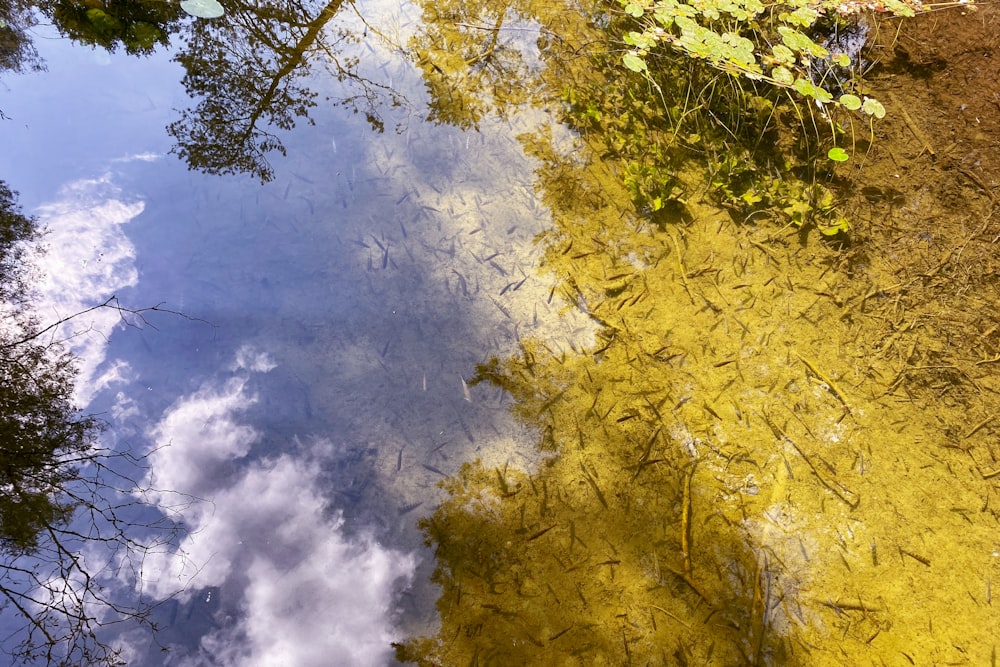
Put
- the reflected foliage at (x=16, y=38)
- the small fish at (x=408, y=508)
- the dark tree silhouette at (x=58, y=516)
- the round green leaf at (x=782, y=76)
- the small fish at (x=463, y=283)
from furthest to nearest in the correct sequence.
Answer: the reflected foliage at (x=16, y=38), the round green leaf at (x=782, y=76), the small fish at (x=463, y=283), the small fish at (x=408, y=508), the dark tree silhouette at (x=58, y=516)

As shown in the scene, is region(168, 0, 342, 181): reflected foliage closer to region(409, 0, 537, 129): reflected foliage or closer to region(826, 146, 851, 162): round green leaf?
region(409, 0, 537, 129): reflected foliage

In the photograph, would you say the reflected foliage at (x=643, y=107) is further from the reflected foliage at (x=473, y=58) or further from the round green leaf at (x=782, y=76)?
the round green leaf at (x=782, y=76)

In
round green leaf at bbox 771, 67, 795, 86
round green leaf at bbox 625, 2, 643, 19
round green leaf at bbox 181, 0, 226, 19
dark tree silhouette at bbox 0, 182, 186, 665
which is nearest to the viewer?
dark tree silhouette at bbox 0, 182, 186, 665

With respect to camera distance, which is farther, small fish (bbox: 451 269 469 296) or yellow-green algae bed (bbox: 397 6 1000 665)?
→ small fish (bbox: 451 269 469 296)

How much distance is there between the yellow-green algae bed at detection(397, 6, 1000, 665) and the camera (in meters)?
1.73

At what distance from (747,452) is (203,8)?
3955 mm

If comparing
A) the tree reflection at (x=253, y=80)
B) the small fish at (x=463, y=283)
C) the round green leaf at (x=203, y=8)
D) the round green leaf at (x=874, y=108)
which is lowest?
the round green leaf at (x=874, y=108)

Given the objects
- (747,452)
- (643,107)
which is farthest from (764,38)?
(747,452)

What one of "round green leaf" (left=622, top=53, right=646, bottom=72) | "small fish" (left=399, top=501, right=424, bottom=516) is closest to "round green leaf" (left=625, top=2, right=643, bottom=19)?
"round green leaf" (left=622, top=53, right=646, bottom=72)

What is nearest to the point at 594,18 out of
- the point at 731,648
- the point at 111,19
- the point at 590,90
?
the point at 590,90

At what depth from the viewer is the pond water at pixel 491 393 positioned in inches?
68.2

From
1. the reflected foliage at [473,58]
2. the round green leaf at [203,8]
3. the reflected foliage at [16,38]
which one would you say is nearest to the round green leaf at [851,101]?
the reflected foliage at [473,58]

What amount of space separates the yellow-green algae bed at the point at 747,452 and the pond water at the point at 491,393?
0.03 ft

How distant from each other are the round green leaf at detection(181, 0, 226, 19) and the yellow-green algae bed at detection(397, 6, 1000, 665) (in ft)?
7.98
